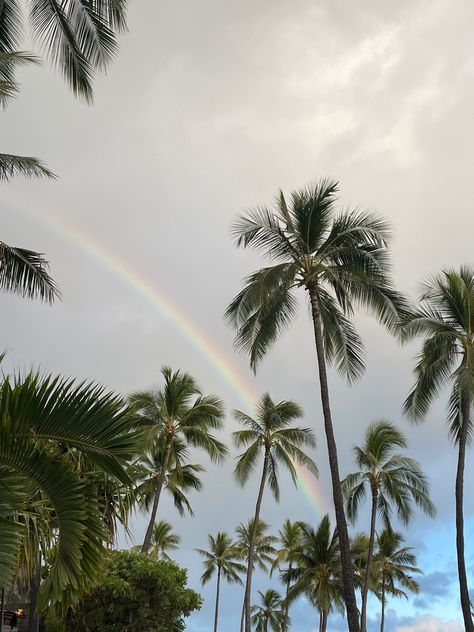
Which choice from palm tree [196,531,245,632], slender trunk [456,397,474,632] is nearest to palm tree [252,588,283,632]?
palm tree [196,531,245,632]

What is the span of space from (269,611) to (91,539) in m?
72.2

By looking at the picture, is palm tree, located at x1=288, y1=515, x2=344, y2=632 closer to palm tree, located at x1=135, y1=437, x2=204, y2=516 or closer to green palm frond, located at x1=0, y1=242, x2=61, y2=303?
palm tree, located at x1=135, y1=437, x2=204, y2=516

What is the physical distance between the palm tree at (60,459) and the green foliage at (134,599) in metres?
16.5

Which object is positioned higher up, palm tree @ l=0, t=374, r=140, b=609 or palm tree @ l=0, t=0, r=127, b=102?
palm tree @ l=0, t=0, r=127, b=102

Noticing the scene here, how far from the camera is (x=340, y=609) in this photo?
151 ft

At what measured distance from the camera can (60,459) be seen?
4.77 m

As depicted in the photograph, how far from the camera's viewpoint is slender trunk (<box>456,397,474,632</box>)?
21.3m

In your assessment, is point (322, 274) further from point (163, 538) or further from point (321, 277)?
point (163, 538)

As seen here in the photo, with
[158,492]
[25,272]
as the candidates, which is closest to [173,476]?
[158,492]

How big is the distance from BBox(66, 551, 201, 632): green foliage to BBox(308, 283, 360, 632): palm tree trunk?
6318 mm

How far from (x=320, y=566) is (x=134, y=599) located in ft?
→ 78.9

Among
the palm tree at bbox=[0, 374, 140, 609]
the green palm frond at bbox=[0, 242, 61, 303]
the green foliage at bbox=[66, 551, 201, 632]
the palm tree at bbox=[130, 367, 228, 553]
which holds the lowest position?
the palm tree at bbox=[0, 374, 140, 609]

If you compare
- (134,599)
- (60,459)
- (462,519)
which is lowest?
(60,459)

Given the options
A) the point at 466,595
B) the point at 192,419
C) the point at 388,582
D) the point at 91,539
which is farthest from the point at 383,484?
the point at 91,539
